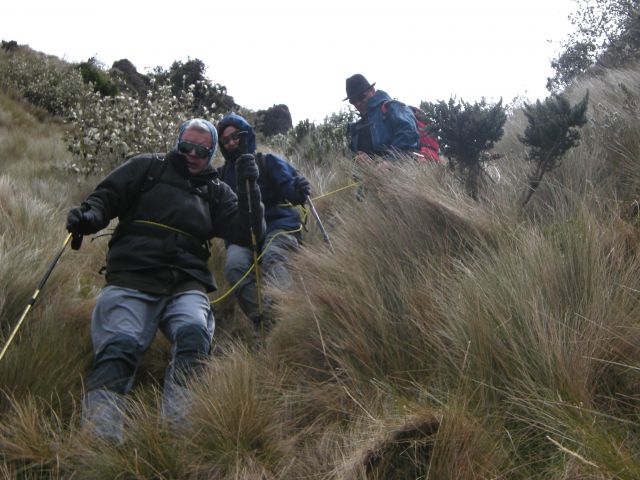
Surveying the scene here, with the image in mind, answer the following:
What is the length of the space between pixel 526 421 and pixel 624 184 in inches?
102

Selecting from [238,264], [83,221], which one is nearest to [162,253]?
[83,221]

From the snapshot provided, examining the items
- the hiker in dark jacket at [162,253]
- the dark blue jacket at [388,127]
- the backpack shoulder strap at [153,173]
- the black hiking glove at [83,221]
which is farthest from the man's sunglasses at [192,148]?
the dark blue jacket at [388,127]

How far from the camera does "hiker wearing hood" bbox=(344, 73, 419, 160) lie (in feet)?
21.1

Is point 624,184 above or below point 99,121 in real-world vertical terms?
below

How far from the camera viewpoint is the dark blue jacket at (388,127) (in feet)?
21.1

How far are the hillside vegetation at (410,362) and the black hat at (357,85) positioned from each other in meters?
2.24

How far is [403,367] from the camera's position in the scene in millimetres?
3252

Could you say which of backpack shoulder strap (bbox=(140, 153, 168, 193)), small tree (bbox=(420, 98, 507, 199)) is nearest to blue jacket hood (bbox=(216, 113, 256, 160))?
backpack shoulder strap (bbox=(140, 153, 168, 193))

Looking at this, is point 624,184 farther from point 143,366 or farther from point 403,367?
point 143,366

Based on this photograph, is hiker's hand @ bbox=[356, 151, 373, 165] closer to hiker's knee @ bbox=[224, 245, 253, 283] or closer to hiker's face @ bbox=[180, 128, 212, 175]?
hiker's knee @ bbox=[224, 245, 253, 283]

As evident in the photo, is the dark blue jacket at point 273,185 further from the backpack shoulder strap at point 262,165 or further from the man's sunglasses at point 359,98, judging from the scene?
the man's sunglasses at point 359,98

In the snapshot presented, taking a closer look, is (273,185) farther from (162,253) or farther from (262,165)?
(162,253)

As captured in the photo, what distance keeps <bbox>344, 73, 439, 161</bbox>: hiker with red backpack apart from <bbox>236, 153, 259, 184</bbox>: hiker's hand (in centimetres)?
168

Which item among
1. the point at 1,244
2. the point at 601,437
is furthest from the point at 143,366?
the point at 601,437
